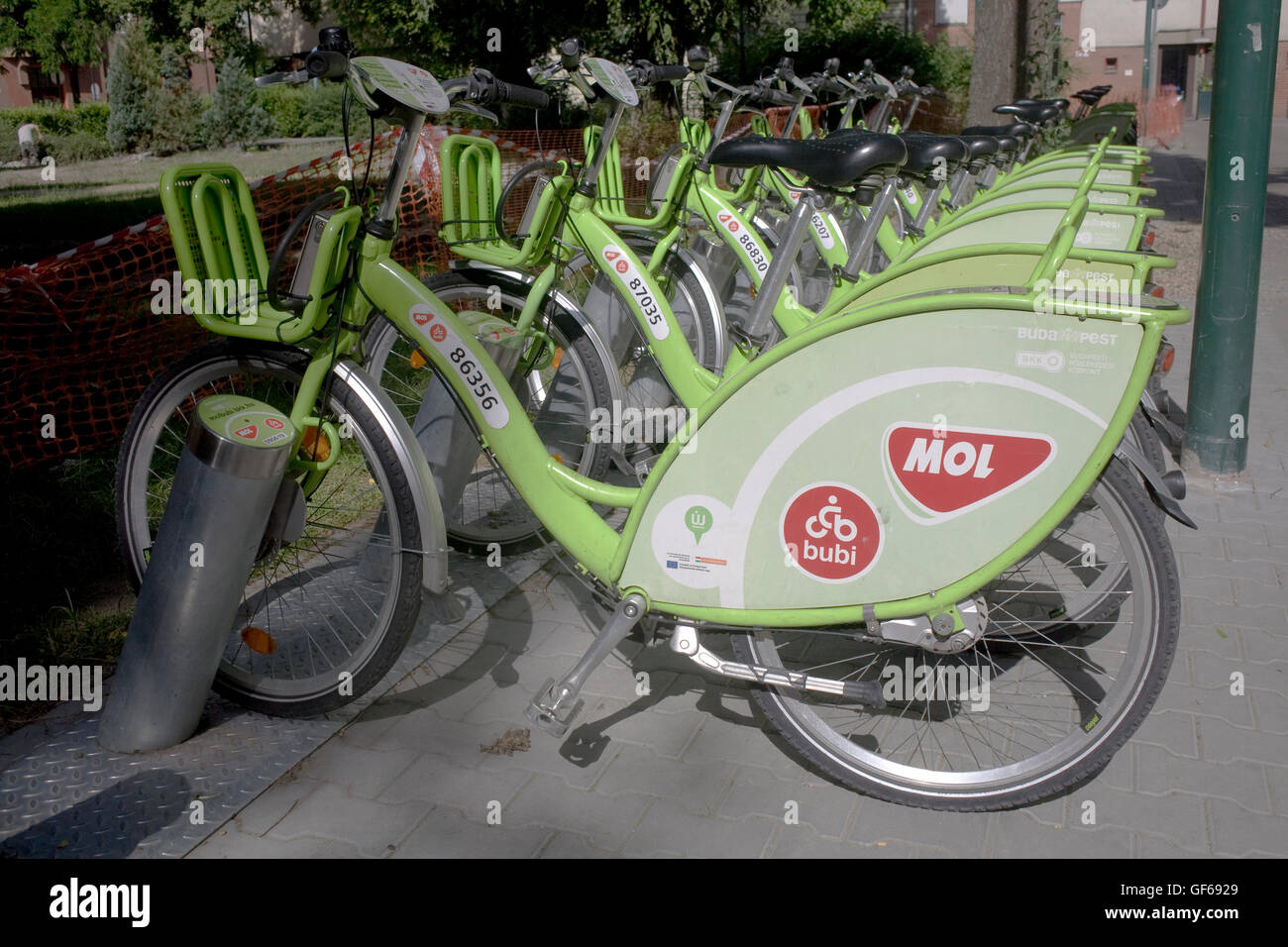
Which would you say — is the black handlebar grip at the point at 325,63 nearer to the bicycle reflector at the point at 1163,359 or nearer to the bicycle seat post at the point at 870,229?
the bicycle seat post at the point at 870,229

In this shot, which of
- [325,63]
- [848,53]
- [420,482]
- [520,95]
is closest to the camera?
[325,63]

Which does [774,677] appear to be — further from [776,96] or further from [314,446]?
[776,96]

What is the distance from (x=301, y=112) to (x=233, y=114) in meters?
3.74

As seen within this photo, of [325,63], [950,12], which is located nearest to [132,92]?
[950,12]

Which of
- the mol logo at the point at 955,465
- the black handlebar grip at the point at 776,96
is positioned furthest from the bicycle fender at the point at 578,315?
the black handlebar grip at the point at 776,96

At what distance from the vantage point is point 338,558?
13.3 ft

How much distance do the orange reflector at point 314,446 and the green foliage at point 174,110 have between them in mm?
27819

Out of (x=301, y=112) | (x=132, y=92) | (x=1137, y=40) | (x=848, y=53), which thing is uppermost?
(x=1137, y=40)

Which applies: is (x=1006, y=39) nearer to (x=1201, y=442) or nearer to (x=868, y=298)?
(x=1201, y=442)

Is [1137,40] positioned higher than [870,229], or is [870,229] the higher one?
[1137,40]

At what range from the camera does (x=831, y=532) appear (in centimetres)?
263

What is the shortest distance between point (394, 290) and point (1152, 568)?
1.91 meters

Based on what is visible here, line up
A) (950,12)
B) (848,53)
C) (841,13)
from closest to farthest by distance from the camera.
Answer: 1. (848,53)
2. (841,13)
3. (950,12)

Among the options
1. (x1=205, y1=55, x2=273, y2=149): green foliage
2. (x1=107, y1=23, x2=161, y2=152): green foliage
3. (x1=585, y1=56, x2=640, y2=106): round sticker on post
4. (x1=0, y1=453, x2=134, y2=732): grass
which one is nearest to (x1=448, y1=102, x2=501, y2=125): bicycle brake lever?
(x1=585, y1=56, x2=640, y2=106): round sticker on post
